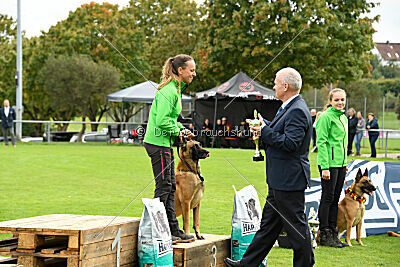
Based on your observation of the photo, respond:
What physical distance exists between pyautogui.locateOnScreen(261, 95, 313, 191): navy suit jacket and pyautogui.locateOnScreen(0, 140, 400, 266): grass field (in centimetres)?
49

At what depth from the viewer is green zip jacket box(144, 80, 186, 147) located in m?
5.31

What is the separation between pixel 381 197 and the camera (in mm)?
8367

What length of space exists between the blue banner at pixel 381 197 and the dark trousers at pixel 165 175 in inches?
121

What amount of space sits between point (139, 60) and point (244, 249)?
31981mm

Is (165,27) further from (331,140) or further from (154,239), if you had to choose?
(154,239)

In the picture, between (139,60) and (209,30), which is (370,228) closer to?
(209,30)

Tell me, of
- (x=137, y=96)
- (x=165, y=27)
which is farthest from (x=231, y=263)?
(x=165, y=27)

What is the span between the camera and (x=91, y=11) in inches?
1519

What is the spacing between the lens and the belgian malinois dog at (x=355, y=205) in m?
7.45

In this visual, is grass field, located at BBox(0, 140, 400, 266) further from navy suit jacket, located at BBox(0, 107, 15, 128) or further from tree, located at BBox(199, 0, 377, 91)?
tree, located at BBox(199, 0, 377, 91)

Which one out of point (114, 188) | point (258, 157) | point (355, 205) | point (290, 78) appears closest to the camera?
point (290, 78)

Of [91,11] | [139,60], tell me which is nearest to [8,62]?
[91,11]

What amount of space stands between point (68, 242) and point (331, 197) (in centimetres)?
384

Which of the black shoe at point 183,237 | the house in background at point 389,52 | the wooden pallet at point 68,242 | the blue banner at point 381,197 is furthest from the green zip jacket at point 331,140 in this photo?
the house in background at point 389,52
